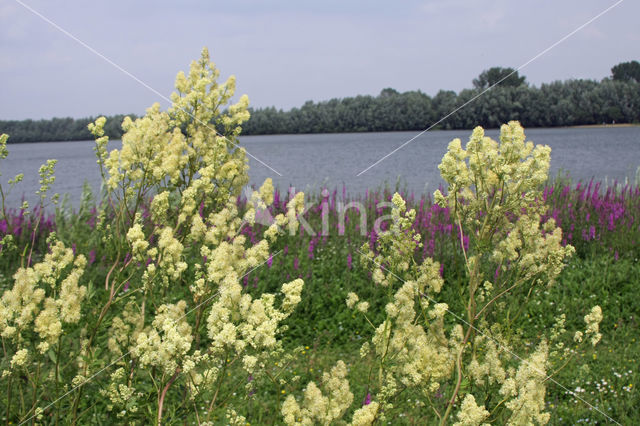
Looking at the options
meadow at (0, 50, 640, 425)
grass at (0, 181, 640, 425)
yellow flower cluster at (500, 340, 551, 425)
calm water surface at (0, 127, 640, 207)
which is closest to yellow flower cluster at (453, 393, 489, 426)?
meadow at (0, 50, 640, 425)

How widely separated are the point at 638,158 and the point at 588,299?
2330 centimetres

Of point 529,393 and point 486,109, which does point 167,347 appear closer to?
point 529,393

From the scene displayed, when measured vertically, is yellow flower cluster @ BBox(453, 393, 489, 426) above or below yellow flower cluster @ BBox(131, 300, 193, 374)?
below

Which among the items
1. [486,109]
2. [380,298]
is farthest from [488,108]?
[380,298]

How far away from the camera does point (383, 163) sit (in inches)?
760

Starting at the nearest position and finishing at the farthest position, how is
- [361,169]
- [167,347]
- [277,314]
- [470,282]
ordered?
[167,347] → [277,314] → [470,282] → [361,169]

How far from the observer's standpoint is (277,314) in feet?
6.41

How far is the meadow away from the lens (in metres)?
2.12

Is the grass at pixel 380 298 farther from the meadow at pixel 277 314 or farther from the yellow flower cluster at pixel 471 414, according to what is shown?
the yellow flower cluster at pixel 471 414

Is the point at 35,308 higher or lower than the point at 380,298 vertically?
higher

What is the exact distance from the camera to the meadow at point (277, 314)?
2117mm

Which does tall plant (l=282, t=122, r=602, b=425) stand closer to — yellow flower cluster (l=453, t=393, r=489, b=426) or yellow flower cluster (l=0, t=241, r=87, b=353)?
yellow flower cluster (l=453, t=393, r=489, b=426)

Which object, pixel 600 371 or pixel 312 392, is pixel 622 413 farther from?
pixel 312 392

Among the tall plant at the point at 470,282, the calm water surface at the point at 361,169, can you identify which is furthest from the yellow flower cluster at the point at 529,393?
the calm water surface at the point at 361,169
